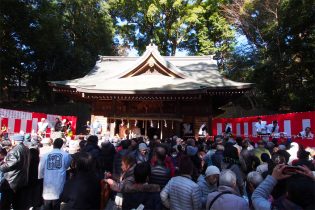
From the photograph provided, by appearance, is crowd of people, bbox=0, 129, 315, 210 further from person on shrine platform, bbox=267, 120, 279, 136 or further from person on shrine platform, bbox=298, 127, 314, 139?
person on shrine platform, bbox=267, 120, 279, 136

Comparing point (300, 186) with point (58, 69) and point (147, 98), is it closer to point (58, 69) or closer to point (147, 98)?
point (147, 98)

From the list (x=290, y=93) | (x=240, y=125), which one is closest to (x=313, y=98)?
(x=290, y=93)

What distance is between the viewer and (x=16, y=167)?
5027 mm

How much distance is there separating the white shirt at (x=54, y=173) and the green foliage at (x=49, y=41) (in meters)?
21.6

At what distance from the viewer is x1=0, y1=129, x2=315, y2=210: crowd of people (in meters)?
2.85

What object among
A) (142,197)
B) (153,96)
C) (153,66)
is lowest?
(142,197)

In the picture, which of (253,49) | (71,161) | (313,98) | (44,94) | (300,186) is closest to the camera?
(300,186)

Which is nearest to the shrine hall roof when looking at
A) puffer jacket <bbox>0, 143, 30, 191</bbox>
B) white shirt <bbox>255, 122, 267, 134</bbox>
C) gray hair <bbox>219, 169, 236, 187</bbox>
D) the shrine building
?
the shrine building

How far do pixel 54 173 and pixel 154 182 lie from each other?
1774 mm

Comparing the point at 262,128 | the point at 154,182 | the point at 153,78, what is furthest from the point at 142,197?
the point at 153,78

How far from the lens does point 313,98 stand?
66.0ft

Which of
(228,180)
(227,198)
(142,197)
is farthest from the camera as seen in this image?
(142,197)

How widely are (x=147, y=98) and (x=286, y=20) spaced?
1192 centimetres

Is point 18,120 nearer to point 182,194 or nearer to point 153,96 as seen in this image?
point 153,96
